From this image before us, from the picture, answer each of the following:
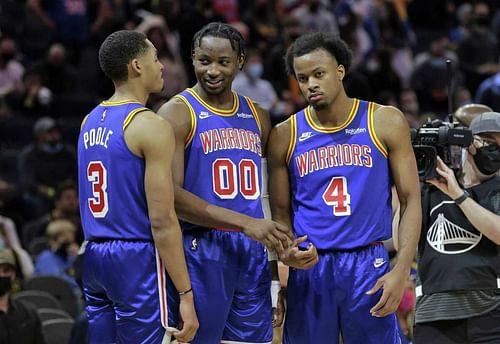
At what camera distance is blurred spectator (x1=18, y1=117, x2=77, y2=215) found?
42.0ft

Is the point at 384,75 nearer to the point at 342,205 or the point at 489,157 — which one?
the point at 489,157

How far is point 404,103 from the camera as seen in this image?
1554 cm

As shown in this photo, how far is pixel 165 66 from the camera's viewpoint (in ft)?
46.3

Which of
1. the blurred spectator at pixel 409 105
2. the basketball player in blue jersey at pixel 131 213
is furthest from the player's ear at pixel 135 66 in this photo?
the blurred spectator at pixel 409 105

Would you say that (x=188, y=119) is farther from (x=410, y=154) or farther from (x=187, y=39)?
(x=187, y=39)

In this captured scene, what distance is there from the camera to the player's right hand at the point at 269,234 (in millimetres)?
5625

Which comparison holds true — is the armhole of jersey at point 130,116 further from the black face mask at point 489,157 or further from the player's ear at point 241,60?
the black face mask at point 489,157

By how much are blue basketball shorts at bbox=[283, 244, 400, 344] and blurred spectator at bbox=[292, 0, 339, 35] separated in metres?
11.2

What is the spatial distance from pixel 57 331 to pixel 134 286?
3.70 metres

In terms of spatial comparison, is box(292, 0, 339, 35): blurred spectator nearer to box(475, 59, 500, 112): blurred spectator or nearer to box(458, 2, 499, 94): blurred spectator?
box(458, 2, 499, 94): blurred spectator

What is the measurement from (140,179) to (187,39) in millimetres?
9833

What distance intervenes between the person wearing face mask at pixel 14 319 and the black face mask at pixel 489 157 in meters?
3.91

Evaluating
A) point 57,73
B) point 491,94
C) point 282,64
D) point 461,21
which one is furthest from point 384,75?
point 57,73

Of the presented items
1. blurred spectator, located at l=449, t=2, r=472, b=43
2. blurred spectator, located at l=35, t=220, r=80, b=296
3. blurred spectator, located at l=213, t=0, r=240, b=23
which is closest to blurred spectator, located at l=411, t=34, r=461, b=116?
blurred spectator, located at l=449, t=2, r=472, b=43
